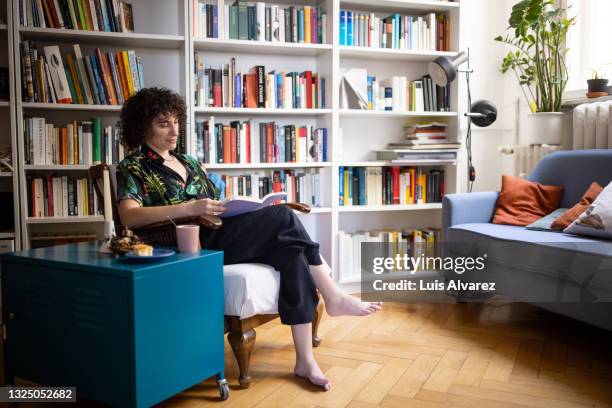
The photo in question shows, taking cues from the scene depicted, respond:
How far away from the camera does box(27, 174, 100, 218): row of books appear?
3.00 metres

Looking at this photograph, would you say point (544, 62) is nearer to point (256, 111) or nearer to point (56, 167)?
point (256, 111)

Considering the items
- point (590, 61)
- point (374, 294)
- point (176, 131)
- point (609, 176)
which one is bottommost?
point (374, 294)

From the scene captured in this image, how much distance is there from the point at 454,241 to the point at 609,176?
2.65 feet

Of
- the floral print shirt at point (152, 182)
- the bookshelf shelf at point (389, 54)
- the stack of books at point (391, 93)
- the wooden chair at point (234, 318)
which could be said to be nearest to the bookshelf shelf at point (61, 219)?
the floral print shirt at point (152, 182)

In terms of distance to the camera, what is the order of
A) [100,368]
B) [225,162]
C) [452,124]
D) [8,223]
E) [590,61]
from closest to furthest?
[100,368] < [8,223] < [225,162] < [590,61] < [452,124]

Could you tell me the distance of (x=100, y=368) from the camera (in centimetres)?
171

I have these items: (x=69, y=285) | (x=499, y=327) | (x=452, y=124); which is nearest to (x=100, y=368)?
(x=69, y=285)

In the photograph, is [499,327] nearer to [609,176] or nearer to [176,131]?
[609,176]

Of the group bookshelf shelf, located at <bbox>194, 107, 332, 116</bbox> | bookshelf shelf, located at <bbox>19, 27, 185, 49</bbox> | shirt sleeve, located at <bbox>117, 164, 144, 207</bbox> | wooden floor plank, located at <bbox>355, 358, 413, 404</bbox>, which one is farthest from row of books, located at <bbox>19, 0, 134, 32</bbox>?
wooden floor plank, located at <bbox>355, 358, 413, 404</bbox>

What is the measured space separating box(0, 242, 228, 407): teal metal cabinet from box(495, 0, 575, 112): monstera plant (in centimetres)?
243

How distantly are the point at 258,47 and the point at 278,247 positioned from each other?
1.63m

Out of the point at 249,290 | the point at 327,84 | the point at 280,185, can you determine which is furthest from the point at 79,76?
the point at 249,290

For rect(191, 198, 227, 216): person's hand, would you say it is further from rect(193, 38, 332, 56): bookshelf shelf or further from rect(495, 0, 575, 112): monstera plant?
rect(495, 0, 575, 112): monstera plant

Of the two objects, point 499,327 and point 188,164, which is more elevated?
point 188,164
